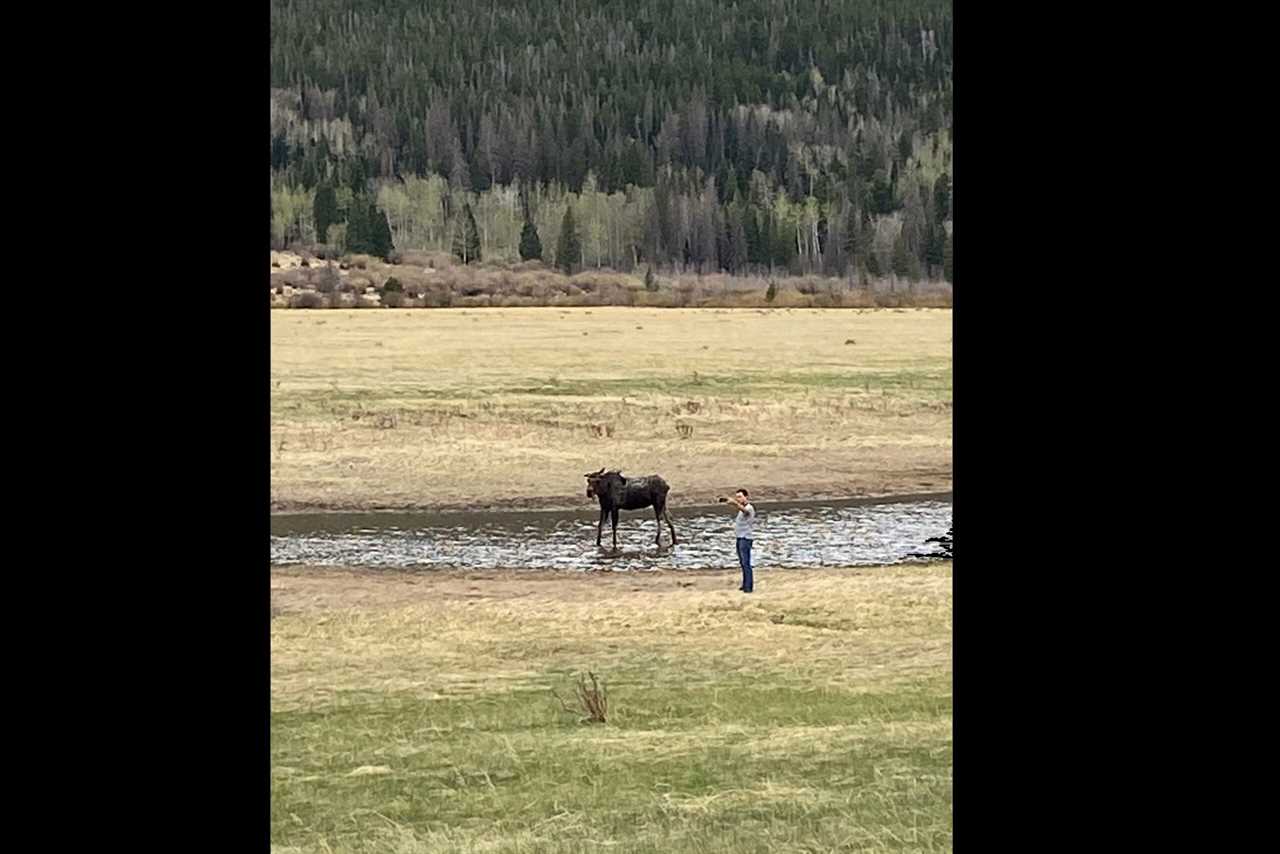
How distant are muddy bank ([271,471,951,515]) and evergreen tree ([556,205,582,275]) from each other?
51.8m

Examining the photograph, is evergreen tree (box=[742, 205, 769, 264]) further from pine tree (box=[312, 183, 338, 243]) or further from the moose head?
the moose head

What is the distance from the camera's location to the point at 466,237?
8362cm

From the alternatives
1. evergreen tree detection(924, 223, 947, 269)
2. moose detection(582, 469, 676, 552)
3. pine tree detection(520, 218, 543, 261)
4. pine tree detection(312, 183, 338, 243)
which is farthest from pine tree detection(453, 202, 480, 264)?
moose detection(582, 469, 676, 552)

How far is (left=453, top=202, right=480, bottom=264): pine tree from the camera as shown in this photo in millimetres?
81250

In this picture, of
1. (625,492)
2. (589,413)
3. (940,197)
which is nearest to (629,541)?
(625,492)

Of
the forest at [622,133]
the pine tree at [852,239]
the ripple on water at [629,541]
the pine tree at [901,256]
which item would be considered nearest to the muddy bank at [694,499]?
the ripple on water at [629,541]

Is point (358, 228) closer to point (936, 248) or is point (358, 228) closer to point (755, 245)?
point (755, 245)

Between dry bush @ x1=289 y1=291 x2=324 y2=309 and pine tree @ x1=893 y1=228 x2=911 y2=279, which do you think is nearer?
dry bush @ x1=289 y1=291 x2=324 y2=309

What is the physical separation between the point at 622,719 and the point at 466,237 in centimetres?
7256

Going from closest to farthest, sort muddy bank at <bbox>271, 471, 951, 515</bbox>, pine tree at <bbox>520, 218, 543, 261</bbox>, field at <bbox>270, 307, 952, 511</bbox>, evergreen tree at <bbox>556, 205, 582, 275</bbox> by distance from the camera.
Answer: muddy bank at <bbox>271, 471, 951, 515</bbox>, field at <bbox>270, 307, 952, 511</bbox>, evergreen tree at <bbox>556, 205, 582, 275</bbox>, pine tree at <bbox>520, 218, 543, 261</bbox>

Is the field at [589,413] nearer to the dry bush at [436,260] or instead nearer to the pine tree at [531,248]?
the dry bush at [436,260]

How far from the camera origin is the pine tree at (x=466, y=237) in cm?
8125
